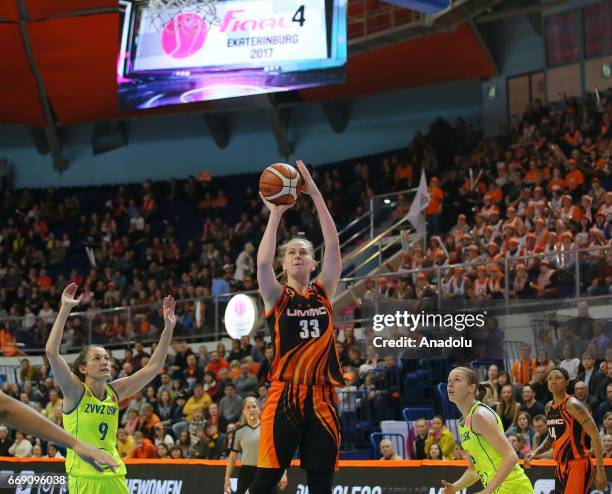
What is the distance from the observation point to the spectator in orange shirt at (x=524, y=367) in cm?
1446

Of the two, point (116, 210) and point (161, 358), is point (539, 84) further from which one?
point (161, 358)

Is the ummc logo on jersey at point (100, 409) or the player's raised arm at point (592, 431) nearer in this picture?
the ummc logo on jersey at point (100, 409)

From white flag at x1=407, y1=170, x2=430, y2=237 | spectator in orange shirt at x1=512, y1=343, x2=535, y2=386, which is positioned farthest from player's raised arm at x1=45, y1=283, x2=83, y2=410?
white flag at x1=407, y1=170, x2=430, y2=237

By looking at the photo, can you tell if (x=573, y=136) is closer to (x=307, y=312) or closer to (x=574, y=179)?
(x=574, y=179)

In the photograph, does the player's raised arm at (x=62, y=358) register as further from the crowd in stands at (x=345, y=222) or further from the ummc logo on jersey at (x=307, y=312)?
the crowd in stands at (x=345, y=222)

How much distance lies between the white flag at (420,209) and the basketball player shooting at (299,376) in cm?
1535

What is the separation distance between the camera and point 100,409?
7789mm

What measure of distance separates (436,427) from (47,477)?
19.0 ft

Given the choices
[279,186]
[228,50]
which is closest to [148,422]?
[228,50]

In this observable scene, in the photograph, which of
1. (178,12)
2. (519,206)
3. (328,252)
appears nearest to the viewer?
(328,252)

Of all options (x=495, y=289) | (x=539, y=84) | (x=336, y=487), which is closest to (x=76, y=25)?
(x=539, y=84)

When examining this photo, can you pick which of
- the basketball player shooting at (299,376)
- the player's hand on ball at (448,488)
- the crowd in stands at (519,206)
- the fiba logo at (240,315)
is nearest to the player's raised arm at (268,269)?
the basketball player shooting at (299,376)

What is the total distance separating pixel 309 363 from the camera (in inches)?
255

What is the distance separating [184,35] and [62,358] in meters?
15.0
